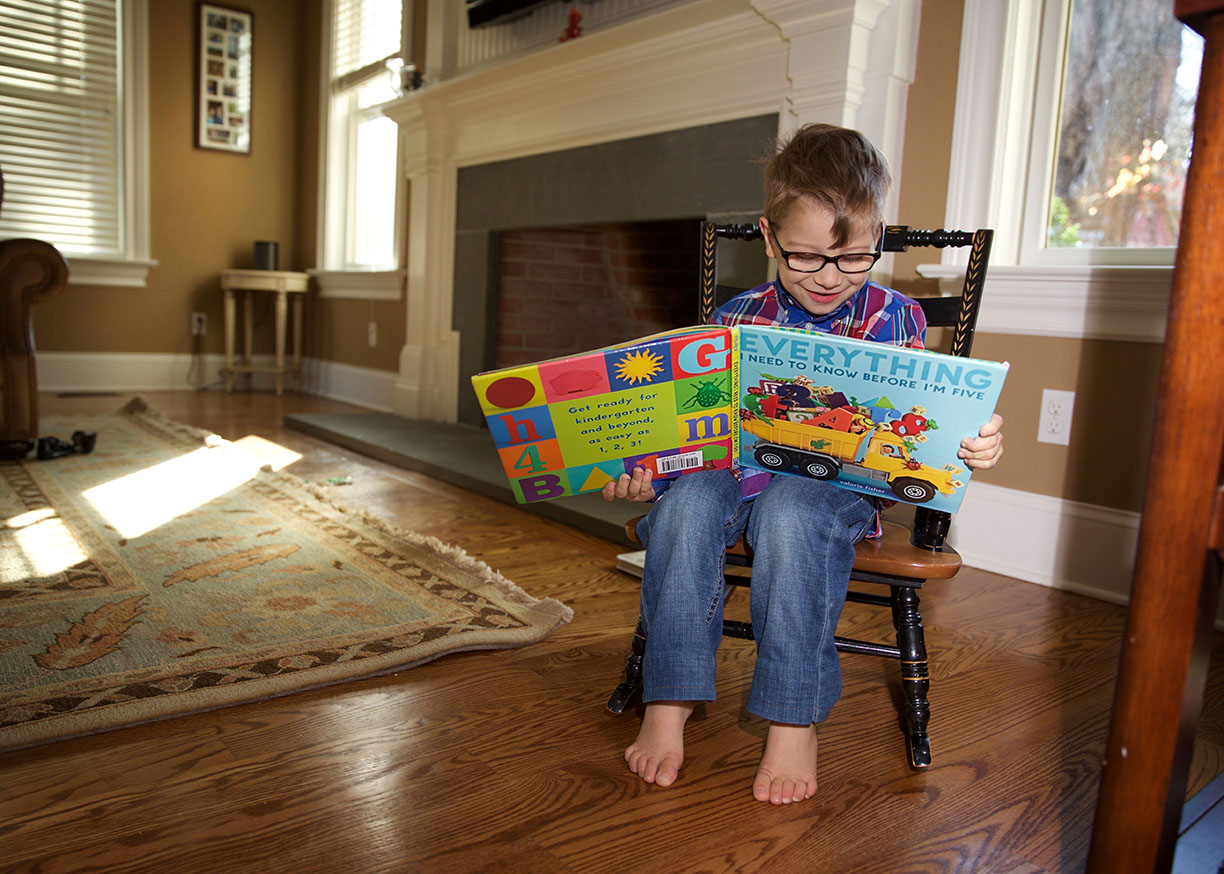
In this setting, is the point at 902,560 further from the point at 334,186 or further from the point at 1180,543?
the point at 334,186

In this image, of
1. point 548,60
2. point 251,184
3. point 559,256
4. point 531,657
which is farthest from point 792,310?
point 251,184

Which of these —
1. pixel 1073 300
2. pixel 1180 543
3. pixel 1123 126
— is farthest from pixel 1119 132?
pixel 1180 543

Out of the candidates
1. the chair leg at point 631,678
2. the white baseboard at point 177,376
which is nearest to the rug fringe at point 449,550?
the chair leg at point 631,678

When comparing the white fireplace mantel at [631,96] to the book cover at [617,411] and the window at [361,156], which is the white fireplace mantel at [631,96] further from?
the book cover at [617,411]

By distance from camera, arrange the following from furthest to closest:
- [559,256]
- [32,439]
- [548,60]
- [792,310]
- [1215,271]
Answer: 1. [559,256]
2. [548,60]
3. [32,439]
4. [792,310]
5. [1215,271]

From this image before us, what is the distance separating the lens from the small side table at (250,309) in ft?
14.8

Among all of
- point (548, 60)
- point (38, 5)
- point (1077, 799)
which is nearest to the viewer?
point (1077, 799)

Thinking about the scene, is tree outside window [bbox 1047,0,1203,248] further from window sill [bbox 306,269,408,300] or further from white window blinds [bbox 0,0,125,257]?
white window blinds [bbox 0,0,125,257]

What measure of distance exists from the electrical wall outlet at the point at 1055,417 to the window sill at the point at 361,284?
286 centimetres

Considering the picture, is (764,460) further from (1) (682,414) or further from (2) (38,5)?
(2) (38,5)

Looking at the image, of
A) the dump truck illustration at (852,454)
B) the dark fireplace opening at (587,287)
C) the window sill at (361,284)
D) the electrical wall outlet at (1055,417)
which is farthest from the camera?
the window sill at (361,284)

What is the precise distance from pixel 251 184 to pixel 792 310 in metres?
4.44

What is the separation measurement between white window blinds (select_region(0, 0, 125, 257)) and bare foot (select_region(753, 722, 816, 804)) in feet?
15.1

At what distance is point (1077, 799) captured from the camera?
1.04m
